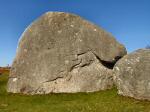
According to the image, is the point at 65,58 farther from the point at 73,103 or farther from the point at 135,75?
the point at 135,75

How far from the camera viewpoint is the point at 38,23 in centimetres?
3391

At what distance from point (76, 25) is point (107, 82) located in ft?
19.3

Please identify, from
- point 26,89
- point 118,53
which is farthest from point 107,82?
point 26,89

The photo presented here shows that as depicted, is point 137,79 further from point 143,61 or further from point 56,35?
point 56,35

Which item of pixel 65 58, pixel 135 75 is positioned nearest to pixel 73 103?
pixel 135 75

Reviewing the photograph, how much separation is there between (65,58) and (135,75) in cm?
745

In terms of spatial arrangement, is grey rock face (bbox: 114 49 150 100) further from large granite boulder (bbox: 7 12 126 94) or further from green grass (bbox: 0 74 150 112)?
large granite boulder (bbox: 7 12 126 94)

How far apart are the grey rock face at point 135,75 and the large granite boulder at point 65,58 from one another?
3.55m

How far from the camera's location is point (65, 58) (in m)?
31.8

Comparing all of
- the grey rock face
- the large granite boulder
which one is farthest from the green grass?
the large granite boulder

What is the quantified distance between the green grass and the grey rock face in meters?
0.64

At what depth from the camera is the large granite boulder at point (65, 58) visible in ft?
103

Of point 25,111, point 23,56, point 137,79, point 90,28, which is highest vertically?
point 90,28

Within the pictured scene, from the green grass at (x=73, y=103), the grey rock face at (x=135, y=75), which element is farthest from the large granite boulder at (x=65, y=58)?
the grey rock face at (x=135, y=75)
